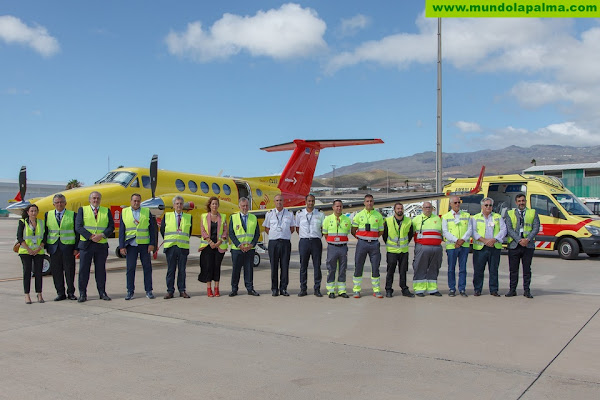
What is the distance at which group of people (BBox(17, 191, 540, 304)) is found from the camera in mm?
8547

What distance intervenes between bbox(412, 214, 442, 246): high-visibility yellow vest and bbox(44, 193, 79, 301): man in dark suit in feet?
19.2

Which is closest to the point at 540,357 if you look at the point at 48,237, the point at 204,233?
the point at 204,233

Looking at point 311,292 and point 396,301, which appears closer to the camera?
point 396,301

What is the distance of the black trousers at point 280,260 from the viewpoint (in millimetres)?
8977

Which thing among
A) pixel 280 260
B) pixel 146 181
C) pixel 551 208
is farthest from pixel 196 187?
pixel 551 208

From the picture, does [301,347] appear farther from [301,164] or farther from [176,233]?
[301,164]

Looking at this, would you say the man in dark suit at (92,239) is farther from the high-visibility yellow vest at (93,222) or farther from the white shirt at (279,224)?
the white shirt at (279,224)

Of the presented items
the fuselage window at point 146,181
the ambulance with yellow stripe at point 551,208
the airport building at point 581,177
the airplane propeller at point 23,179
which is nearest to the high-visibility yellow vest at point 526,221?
the ambulance with yellow stripe at point 551,208

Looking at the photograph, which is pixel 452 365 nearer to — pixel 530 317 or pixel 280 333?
pixel 280 333

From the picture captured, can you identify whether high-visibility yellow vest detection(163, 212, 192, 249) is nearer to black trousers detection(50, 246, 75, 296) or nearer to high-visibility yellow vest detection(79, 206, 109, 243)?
high-visibility yellow vest detection(79, 206, 109, 243)

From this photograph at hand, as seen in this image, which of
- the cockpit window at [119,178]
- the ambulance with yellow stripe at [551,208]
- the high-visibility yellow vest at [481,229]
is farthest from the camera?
the ambulance with yellow stripe at [551,208]

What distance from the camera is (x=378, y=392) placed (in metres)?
4.26

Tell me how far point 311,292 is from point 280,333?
10.3ft

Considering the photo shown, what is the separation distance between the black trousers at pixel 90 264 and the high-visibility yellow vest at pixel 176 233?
3.42 ft
